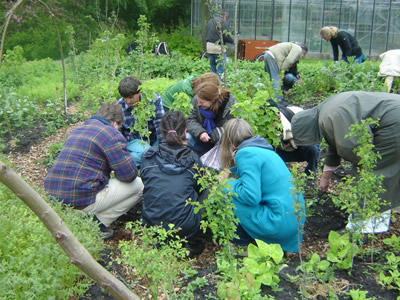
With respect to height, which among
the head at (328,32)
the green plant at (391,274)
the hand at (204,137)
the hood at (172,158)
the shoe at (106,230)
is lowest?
the shoe at (106,230)

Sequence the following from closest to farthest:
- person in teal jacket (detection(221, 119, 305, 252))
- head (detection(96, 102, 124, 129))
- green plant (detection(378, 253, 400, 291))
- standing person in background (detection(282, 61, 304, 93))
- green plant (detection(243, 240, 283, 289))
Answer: green plant (detection(243, 240, 283, 289))
green plant (detection(378, 253, 400, 291))
person in teal jacket (detection(221, 119, 305, 252))
head (detection(96, 102, 124, 129))
standing person in background (detection(282, 61, 304, 93))

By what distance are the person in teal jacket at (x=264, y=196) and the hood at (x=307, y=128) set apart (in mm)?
601

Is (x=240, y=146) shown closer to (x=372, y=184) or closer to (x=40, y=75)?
(x=372, y=184)

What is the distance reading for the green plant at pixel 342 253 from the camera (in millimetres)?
3398

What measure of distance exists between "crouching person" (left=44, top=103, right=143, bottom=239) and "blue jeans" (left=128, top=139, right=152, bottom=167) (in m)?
0.59

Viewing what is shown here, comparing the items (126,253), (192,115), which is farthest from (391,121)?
(126,253)

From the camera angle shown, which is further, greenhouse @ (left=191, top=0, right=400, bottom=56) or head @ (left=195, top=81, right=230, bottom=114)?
greenhouse @ (left=191, top=0, right=400, bottom=56)

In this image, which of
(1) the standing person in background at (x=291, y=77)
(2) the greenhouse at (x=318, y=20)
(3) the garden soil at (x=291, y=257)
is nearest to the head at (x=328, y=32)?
(1) the standing person in background at (x=291, y=77)

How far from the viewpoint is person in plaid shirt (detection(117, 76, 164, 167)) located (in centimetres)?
486

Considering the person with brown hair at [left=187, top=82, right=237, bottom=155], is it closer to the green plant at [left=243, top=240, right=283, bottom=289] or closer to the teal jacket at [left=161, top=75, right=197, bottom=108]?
the teal jacket at [left=161, top=75, right=197, bottom=108]

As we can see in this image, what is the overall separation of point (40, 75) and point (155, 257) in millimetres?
8447

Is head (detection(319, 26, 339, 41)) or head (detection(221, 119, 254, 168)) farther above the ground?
head (detection(319, 26, 339, 41))

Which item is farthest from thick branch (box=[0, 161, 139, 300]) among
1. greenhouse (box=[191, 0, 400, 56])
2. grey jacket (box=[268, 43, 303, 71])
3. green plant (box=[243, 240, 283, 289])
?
greenhouse (box=[191, 0, 400, 56])

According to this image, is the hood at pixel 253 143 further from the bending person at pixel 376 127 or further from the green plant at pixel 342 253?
the green plant at pixel 342 253
